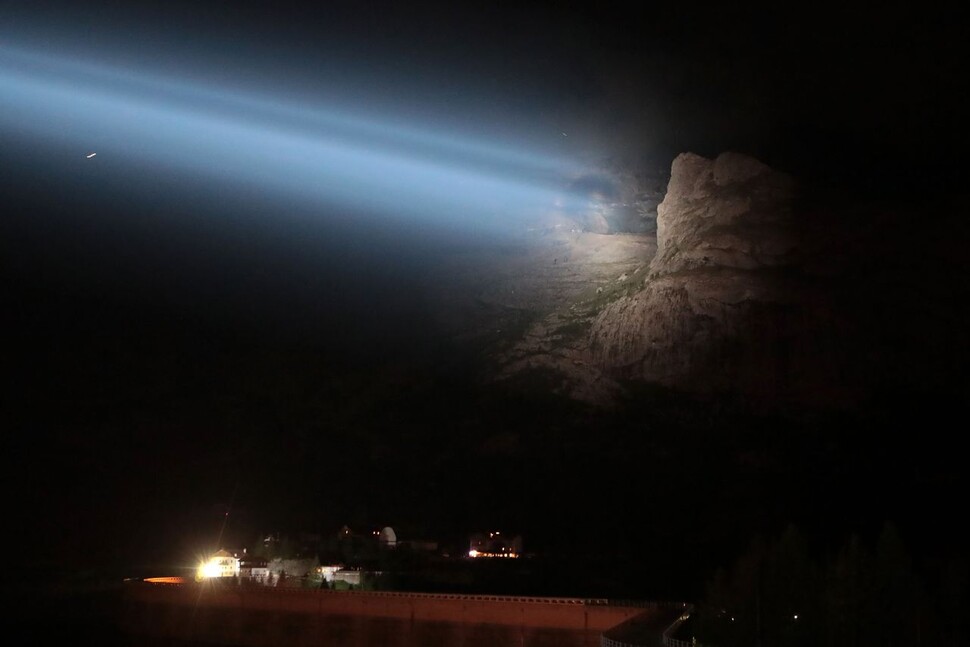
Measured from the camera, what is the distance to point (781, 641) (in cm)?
1605

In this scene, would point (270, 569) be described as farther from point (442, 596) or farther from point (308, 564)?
point (442, 596)

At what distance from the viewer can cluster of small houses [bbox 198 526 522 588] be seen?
139 ft

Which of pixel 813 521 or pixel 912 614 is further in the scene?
pixel 813 521

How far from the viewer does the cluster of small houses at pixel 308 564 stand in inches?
1671

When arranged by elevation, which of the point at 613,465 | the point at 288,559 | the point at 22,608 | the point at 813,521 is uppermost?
the point at 613,465

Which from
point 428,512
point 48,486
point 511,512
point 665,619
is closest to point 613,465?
point 511,512

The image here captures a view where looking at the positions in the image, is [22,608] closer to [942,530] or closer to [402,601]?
[402,601]

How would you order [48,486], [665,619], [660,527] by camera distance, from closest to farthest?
[665,619], [660,527], [48,486]

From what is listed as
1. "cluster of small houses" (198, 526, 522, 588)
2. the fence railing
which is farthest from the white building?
the fence railing

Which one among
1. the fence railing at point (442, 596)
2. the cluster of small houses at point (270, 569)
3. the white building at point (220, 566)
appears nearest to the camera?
the fence railing at point (442, 596)

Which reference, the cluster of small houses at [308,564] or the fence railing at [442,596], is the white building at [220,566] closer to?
the cluster of small houses at [308,564]

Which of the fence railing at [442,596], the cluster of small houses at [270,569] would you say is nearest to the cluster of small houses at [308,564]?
the cluster of small houses at [270,569]

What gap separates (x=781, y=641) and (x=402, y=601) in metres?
19.4

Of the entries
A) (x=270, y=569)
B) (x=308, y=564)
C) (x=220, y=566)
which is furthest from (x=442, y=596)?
(x=220, y=566)
